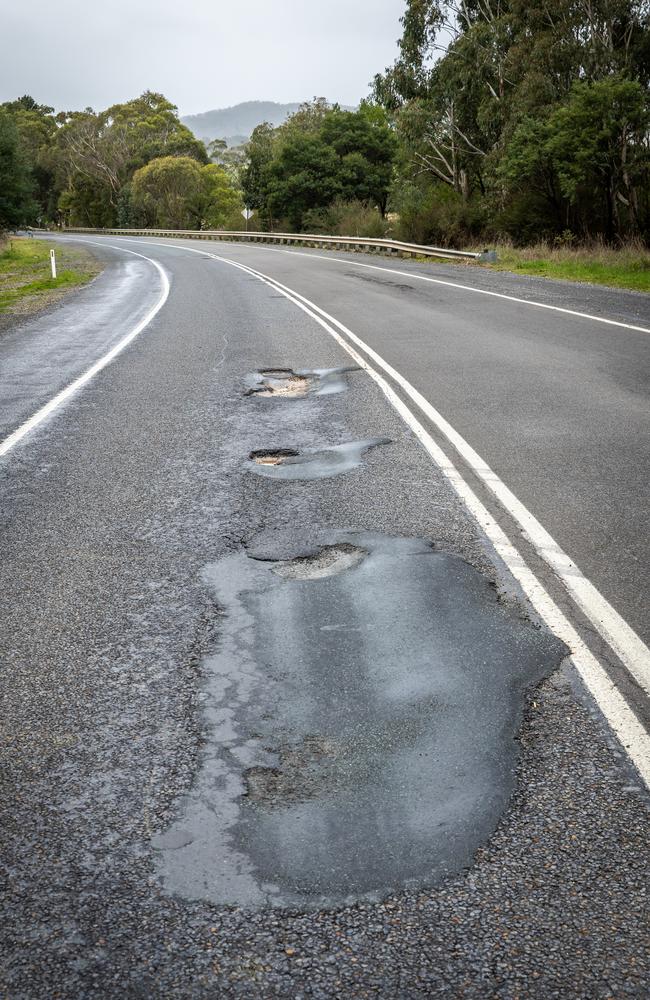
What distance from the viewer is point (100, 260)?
39.1m

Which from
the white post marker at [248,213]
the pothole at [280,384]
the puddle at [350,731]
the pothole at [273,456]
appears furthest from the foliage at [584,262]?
the white post marker at [248,213]

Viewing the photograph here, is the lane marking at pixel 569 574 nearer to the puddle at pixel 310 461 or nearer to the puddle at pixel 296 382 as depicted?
the puddle at pixel 310 461

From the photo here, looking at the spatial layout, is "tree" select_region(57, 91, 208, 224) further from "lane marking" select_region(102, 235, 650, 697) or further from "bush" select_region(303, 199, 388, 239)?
"lane marking" select_region(102, 235, 650, 697)

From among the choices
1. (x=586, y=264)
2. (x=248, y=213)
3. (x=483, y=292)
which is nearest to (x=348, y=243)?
(x=586, y=264)

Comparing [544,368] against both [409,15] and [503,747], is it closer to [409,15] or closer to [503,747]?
[503,747]

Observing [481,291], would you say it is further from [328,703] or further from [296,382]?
[328,703]

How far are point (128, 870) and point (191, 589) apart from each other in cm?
214

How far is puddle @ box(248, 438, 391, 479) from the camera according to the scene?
6953 mm

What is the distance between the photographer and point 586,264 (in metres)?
26.1

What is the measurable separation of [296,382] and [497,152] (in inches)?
1246

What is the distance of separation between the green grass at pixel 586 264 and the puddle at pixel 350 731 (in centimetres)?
1792

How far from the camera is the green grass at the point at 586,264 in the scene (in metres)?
22.8

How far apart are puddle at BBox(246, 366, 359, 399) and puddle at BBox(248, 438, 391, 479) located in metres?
2.42

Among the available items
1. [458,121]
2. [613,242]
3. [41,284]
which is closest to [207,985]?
[41,284]
